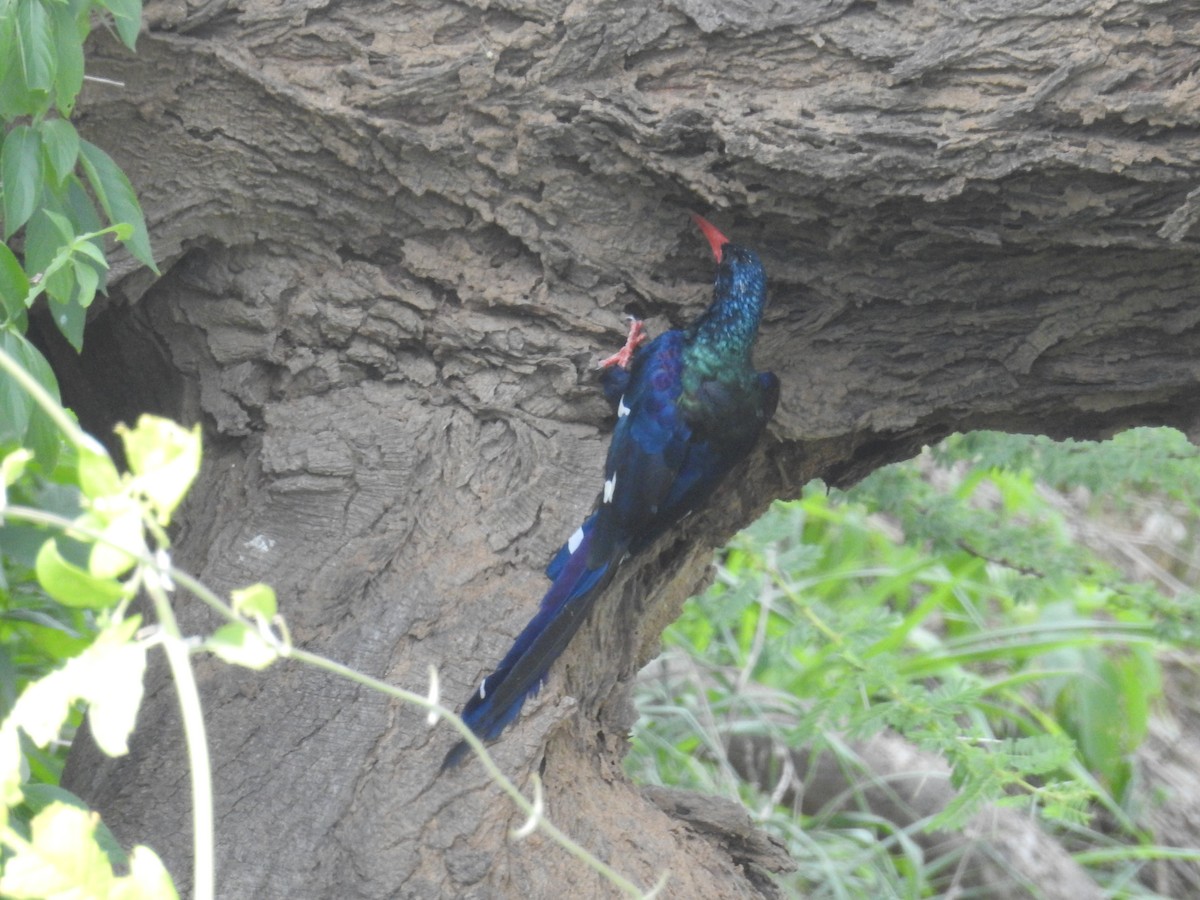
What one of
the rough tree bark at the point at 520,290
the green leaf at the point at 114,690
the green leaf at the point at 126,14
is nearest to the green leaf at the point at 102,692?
the green leaf at the point at 114,690

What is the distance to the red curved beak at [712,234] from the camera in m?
2.10

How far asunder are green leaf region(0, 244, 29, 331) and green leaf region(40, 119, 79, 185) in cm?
13

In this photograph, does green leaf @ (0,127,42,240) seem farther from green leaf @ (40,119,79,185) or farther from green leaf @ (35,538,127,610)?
green leaf @ (35,538,127,610)

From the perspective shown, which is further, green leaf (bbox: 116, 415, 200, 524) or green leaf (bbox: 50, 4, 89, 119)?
green leaf (bbox: 50, 4, 89, 119)

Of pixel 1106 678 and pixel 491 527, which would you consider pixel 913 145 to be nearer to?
pixel 491 527

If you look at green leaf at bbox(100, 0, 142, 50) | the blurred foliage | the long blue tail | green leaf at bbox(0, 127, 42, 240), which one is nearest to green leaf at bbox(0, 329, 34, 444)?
green leaf at bbox(0, 127, 42, 240)

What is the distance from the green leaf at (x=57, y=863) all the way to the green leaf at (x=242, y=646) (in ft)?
0.41

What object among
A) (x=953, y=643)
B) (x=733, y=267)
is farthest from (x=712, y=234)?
(x=953, y=643)

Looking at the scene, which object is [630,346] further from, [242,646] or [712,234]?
[242,646]

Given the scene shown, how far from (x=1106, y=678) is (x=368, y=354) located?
311cm

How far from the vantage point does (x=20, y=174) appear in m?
1.46

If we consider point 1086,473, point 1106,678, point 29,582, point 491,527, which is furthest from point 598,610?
point 1106,678

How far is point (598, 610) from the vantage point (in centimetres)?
226

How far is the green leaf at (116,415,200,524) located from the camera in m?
0.76
